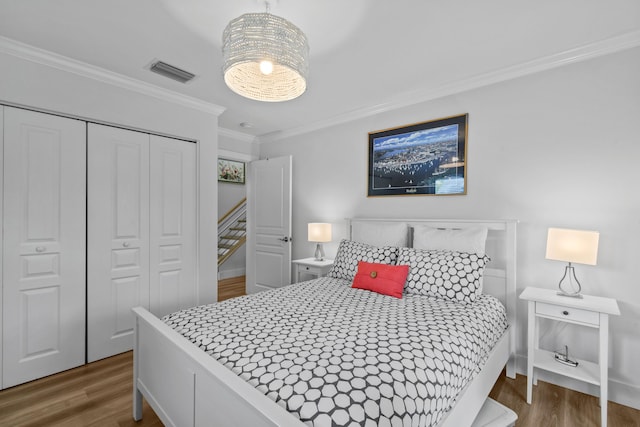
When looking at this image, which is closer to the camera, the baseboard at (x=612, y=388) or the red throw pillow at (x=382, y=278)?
the baseboard at (x=612, y=388)

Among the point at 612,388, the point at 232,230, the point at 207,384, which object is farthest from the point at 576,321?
the point at 232,230

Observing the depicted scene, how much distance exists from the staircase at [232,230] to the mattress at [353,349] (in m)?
3.73

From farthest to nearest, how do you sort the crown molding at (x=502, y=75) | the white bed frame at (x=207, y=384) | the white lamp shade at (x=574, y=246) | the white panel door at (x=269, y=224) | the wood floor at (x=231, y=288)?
the wood floor at (x=231, y=288), the white panel door at (x=269, y=224), the crown molding at (x=502, y=75), the white lamp shade at (x=574, y=246), the white bed frame at (x=207, y=384)

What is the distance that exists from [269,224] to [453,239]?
259 centimetres

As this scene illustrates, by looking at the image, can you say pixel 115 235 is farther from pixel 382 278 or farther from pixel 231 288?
pixel 231 288

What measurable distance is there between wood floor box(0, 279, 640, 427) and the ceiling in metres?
2.45

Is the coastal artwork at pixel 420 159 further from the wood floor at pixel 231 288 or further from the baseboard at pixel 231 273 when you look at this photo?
the baseboard at pixel 231 273

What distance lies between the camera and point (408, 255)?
249 centimetres

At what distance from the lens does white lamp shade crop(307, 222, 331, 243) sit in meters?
3.52

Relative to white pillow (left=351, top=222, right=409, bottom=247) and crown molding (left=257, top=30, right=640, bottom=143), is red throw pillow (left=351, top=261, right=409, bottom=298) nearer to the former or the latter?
white pillow (left=351, top=222, right=409, bottom=247)

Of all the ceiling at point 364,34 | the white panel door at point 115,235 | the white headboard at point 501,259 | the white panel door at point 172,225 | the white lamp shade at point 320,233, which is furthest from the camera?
the white lamp shade at point 320,233

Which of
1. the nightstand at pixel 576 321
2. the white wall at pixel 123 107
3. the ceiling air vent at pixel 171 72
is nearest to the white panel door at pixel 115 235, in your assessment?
the white wall at pixel 123 107

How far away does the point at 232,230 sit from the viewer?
6211 mm

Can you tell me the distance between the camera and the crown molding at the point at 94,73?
217cm
